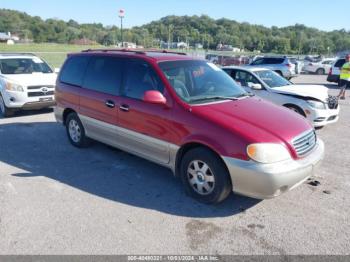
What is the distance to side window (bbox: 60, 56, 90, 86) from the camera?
574 cm

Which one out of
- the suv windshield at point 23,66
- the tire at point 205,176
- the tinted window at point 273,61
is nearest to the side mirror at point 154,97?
the tire at point 205,176

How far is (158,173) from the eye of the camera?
16.2ft

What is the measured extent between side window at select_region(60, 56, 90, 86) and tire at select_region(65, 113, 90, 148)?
65 cm

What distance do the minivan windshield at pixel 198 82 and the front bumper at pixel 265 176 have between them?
3.65 feet

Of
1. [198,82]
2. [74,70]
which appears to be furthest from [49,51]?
[198,82]

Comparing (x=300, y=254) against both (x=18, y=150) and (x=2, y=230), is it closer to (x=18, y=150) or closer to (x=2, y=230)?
(x=2, y=230)

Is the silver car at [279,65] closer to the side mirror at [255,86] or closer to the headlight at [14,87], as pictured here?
the side mirror at [255,86]

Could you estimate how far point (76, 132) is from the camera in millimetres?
6039

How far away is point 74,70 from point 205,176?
11.6 feet

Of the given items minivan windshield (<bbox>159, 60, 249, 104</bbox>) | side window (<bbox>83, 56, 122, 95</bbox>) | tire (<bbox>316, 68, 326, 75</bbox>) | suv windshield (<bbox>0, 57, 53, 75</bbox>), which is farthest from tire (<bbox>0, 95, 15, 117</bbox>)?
tire (<bbox>316, 68, 326, 75</bbox>)

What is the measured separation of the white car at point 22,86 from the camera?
27.8 feet

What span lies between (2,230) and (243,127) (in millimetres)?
2858

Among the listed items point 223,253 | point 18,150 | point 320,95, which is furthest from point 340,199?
point 18,150

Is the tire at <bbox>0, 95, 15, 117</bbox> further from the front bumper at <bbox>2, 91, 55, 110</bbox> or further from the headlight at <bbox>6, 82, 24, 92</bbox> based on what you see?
the headlight at <bbox>6, 82, 24, 92</bbox>
